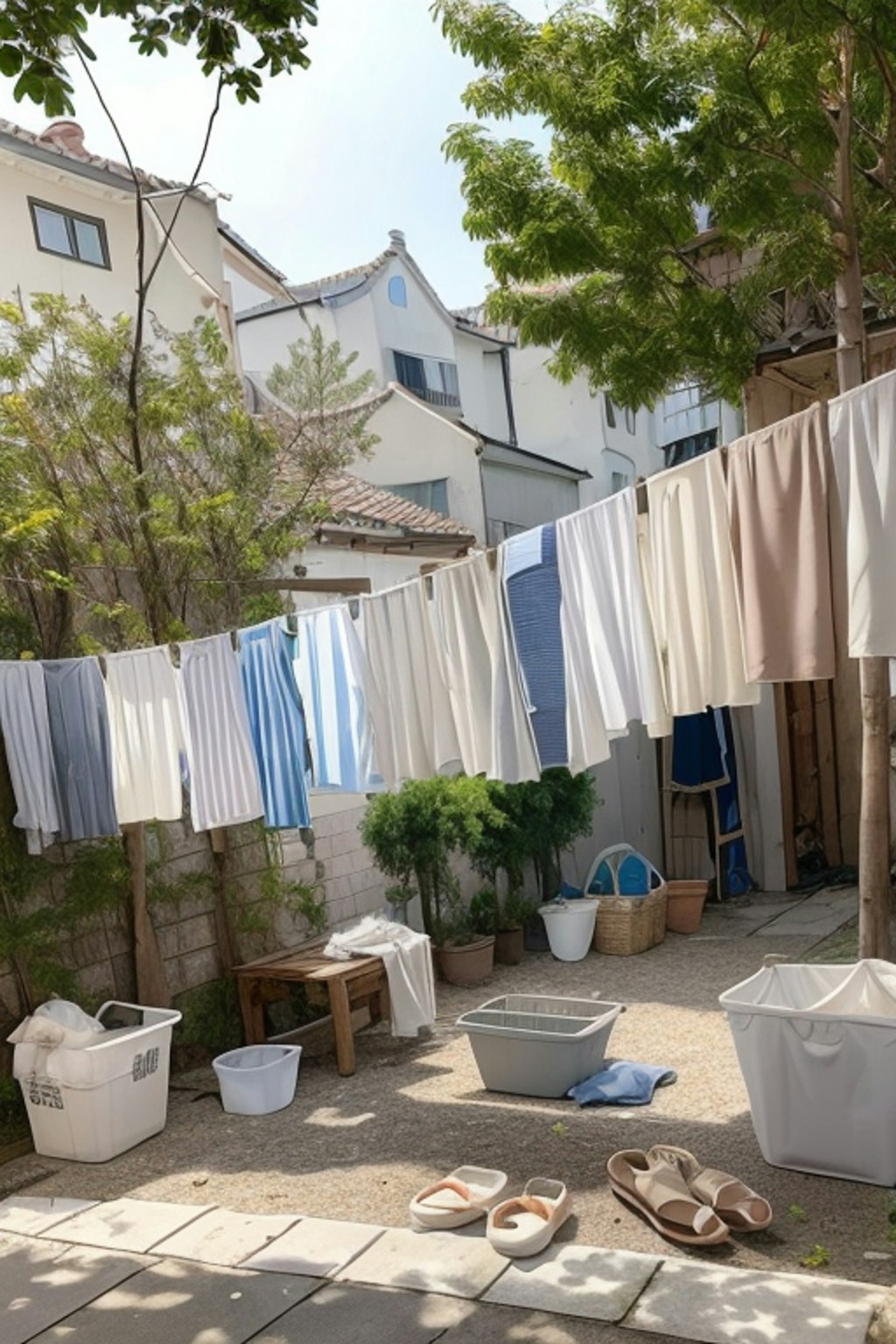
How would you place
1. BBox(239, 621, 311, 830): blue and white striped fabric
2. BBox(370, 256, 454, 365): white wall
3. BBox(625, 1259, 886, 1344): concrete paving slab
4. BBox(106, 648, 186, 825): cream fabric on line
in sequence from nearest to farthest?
BBox(625, 1259, 886, 1344): concrete paving slab
BBox(239, 621, 311, 830): blue and white striped fabric
BBox(106, 648, 186, 825): cream fabric on line
BBox(370, 256, 454, 365): white wall

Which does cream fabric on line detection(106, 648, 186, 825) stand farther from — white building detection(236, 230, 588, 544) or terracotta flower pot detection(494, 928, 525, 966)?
white building detection(236, 230, 588, 544)

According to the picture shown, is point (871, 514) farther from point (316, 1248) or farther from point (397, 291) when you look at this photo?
point (397, 291)

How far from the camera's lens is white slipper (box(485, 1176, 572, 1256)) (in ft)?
15.5

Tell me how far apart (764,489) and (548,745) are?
169 centimetres

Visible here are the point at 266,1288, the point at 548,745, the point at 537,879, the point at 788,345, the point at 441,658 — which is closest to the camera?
the point at 266,1288

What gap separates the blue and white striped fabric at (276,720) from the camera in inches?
266

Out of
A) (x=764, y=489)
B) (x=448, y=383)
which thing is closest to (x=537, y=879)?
(x=764, y=489)

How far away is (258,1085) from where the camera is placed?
22.9 feet

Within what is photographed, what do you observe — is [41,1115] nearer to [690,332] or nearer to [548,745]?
[548,745]

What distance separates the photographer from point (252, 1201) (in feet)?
18.8

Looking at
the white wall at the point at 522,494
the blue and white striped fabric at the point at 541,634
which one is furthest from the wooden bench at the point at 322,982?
the white wall at the point at 522,494

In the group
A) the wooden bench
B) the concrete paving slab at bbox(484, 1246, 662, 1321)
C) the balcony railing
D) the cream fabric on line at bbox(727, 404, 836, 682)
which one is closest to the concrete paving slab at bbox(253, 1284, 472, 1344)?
the concrete paving slab at bbox(484, 1246, 662, 1321)

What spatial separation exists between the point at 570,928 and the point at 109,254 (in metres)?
9.65

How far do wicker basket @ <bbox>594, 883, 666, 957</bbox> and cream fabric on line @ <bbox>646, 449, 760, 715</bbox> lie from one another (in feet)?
20.0
